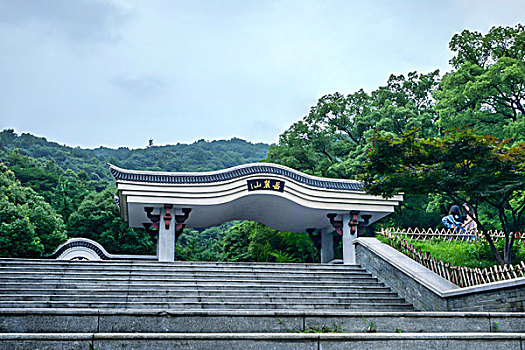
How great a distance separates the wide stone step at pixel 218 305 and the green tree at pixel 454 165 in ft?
9.89

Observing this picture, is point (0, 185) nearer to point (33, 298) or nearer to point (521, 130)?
point (33, 298)

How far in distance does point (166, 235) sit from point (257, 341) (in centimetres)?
1252

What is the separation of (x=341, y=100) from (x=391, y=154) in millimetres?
17227

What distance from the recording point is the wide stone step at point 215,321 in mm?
5910

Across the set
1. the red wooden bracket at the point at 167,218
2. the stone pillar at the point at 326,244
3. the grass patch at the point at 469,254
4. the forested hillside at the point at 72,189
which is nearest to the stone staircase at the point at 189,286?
the grass patch at the point at 469,254

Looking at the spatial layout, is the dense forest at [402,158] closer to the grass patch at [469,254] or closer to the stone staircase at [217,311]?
the grass patch at [469,254]

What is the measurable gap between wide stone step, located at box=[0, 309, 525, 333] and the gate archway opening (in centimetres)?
1055

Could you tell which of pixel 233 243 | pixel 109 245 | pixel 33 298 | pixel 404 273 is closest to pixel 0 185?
pixel 109 245

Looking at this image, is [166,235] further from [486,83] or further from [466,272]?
[486,83]

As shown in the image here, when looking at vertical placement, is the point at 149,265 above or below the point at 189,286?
above

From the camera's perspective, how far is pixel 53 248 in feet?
78.8

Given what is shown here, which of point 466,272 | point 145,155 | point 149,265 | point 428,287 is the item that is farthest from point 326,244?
point 145,155

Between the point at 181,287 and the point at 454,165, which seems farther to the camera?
the point at 454,165

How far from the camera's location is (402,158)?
1222 cm
